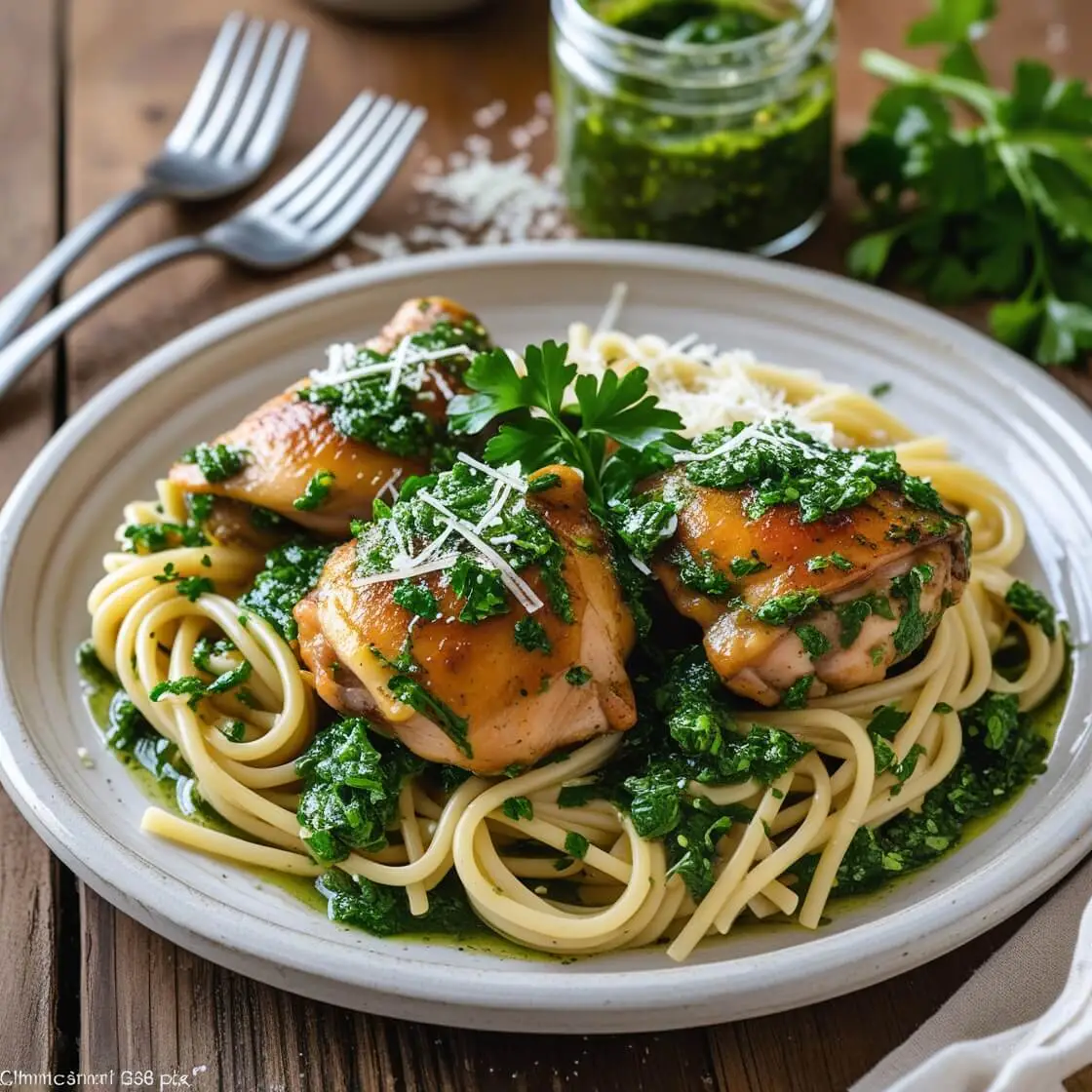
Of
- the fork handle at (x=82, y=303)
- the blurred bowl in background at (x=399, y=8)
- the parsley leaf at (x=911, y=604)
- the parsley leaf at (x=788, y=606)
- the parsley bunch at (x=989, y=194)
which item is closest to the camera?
the parsley leaf at (x=788, y=606)

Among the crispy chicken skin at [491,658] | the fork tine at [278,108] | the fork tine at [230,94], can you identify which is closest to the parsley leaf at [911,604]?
the crispy chicken skin at [491,658]

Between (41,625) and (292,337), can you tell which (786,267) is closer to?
(292,337)

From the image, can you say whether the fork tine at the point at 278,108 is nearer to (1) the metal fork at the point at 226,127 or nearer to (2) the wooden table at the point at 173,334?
(1) the metal fork at the point at 226,127

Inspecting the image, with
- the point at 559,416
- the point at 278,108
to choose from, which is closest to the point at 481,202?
the point at 278,108

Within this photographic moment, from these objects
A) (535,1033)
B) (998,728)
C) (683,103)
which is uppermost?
(683,103)

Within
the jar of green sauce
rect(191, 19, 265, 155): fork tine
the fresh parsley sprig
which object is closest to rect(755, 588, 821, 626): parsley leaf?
the fresh parsley sprig

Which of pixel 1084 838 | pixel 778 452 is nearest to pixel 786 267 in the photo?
pixel 778 452
